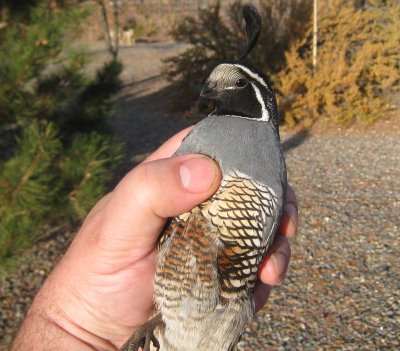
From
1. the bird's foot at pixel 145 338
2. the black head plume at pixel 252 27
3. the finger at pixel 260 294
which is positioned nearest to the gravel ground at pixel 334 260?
the finger at pixel 260 294

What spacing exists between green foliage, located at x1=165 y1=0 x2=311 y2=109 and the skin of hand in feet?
28.3

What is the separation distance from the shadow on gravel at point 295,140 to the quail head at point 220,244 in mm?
7333

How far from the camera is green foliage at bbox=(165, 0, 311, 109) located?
11250mm

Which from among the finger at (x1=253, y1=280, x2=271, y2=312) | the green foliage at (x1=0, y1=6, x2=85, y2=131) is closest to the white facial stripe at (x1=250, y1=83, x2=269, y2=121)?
the finger at (x1=253, y1=280, x2=271, y2=312)

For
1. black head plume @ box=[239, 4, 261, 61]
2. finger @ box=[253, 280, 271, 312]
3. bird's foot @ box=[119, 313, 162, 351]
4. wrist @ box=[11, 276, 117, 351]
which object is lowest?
finger @ box=[253, 280, 271, 312]

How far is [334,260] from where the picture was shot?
5.58m

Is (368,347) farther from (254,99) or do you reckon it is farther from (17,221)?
(17,221)

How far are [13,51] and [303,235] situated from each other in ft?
13.0

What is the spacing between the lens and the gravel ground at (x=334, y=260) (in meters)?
4.46

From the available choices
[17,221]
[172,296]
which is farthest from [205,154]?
[17,221]

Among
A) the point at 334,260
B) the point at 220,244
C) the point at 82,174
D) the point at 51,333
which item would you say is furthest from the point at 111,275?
the point at 334,260

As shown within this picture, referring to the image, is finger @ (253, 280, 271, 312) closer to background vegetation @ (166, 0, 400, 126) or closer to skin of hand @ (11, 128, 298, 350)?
skin of hand @ (11, 128, 298, 350)

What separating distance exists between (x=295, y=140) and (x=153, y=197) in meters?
8.15

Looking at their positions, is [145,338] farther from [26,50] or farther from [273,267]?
[26,50]
